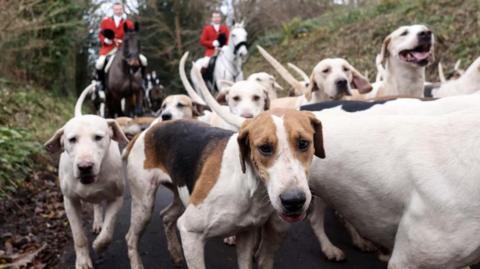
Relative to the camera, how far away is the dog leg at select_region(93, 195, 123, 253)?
4441 mm

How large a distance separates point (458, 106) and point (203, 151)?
172cm

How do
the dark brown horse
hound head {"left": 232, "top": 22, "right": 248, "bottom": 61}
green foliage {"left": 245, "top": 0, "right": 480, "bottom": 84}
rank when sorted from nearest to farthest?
hound head {"left": 232, "top": 22, "right": 248, "bottom": 61}
green foliage {"left": 245, "top": 0, "right": 480, "bottom": 84}
the dark brown horse

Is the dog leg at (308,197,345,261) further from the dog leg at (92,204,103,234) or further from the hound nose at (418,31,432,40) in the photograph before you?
the hound nose at (418,31,432,40)

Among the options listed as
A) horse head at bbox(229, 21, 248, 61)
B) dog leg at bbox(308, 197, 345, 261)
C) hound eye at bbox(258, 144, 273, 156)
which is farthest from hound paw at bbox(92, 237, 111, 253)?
horse head at bbox(229, 21, 248, 61)

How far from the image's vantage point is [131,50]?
43.7 feet

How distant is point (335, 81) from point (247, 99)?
1.12 metres

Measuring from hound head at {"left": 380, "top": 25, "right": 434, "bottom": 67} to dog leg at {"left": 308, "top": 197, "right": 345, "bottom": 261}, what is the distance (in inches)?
104

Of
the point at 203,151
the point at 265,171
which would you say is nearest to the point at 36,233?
the point at 203,151

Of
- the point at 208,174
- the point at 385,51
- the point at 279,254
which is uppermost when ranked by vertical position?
the point at 385,51

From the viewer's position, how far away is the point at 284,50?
23391mm

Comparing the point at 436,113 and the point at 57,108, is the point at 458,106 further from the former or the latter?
the point at 57,108

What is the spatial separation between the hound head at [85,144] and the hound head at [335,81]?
9.28 feet

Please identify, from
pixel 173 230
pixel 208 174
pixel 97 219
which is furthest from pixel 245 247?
pixel 97 219

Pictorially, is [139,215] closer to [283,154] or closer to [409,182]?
[283,154]
